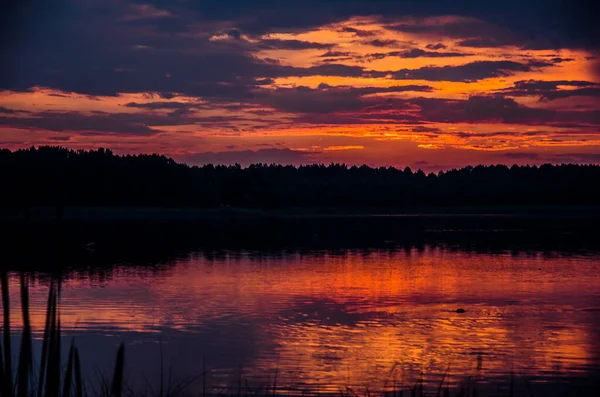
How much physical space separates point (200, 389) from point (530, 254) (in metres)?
31.7

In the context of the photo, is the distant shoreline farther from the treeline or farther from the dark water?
the dark water

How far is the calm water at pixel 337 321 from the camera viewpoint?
14630 mm

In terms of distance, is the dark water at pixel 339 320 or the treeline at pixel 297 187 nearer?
the dark water at pixel 339 320

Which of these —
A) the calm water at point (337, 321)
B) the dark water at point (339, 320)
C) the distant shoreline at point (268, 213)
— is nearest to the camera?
the dark water at point (339, 320)

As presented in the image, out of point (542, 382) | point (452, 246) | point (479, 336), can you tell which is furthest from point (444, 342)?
point (452, 246)

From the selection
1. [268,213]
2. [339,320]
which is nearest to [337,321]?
[339,320]

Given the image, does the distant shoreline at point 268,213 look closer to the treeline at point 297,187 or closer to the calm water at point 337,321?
the treeline at point 297,187

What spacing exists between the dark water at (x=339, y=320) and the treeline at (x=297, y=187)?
7746 cm

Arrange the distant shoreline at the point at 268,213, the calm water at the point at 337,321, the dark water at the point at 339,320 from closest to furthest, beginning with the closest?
the dark water at the point at 339,320 < the calm water at the point at 337,321 < the distant shoreline at the point at 268,213

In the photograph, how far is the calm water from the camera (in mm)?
14630

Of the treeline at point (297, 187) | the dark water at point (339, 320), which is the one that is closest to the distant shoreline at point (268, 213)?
the treeline at point (297, 187)

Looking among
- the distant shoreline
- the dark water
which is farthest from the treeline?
the dark water

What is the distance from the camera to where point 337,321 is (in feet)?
66.2

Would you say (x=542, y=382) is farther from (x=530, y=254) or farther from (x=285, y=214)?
(x=285, y=214)
